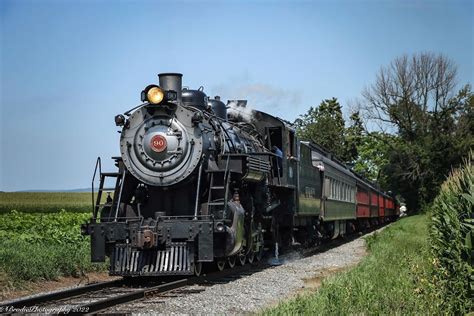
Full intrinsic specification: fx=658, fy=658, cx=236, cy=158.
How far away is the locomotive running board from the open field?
3701cm

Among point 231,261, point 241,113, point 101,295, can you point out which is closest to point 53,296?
point 101,295

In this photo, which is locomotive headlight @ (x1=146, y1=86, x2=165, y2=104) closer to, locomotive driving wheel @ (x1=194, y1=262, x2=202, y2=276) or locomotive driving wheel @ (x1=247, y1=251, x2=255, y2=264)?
locomotive driving wheel @ (x1=194, y1=262, x2=202, y2=276)

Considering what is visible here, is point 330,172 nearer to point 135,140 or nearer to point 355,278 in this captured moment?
point 135,140

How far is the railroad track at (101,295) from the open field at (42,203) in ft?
119

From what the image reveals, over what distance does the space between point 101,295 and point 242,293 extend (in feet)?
7.93

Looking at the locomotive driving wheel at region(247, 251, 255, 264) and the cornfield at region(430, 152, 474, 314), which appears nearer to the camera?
the cornfield at region(430, 152, 474, 314)

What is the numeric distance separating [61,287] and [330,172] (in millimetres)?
14459

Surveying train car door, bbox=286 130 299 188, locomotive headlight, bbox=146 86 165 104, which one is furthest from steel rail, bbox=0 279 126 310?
train car door, bbox=286 130 299 188

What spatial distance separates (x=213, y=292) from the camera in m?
11.4

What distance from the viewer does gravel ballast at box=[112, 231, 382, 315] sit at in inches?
381

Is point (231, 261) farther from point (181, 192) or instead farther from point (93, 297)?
point (93, 297)

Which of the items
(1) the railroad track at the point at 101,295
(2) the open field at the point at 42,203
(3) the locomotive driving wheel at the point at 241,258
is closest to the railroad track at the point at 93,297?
(1) the railroad track at the point at 101,295

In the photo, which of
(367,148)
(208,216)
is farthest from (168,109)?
(367,148)

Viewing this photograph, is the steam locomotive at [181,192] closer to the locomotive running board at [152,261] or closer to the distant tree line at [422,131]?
the locomotive running board at [152,261]
